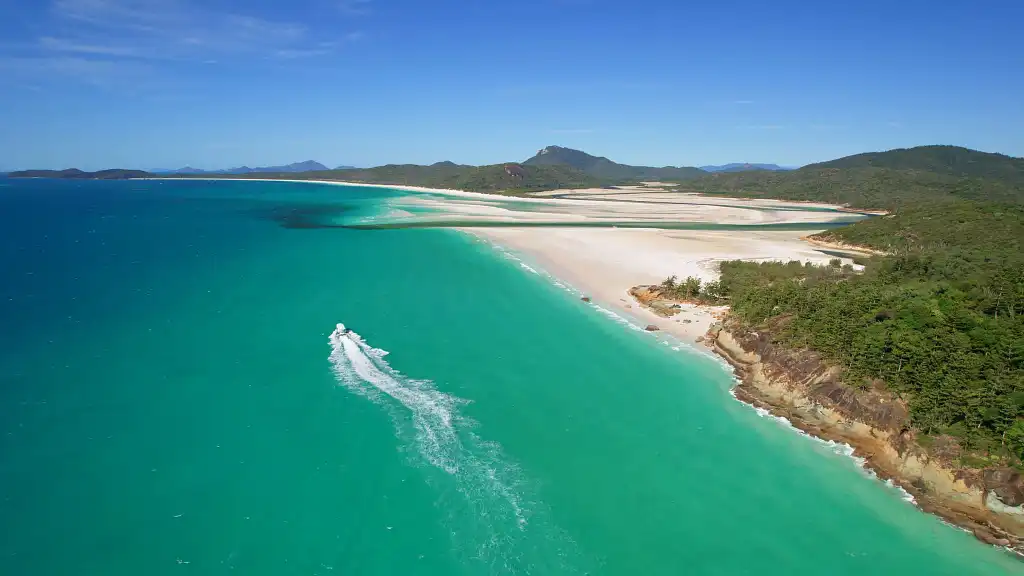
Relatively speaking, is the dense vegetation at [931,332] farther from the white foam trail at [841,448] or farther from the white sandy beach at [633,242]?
the white sandy beach at [633,242]

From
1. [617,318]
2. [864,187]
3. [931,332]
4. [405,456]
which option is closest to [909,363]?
[931,332]

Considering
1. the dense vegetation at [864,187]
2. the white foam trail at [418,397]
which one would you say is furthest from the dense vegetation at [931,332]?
the dense vegetation at [864,187]

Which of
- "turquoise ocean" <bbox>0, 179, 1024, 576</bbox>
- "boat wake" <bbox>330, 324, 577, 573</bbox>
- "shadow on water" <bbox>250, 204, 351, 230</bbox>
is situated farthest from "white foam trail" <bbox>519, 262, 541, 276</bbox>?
"shadow on water" <bbox>250, 204, 351, 230</bbox>

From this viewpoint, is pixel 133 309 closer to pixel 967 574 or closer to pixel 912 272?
pixel 967 574

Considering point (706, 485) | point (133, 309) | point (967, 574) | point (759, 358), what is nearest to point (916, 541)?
point (967, 574)

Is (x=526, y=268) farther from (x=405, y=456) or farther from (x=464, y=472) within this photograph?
(x=464, y=472)
